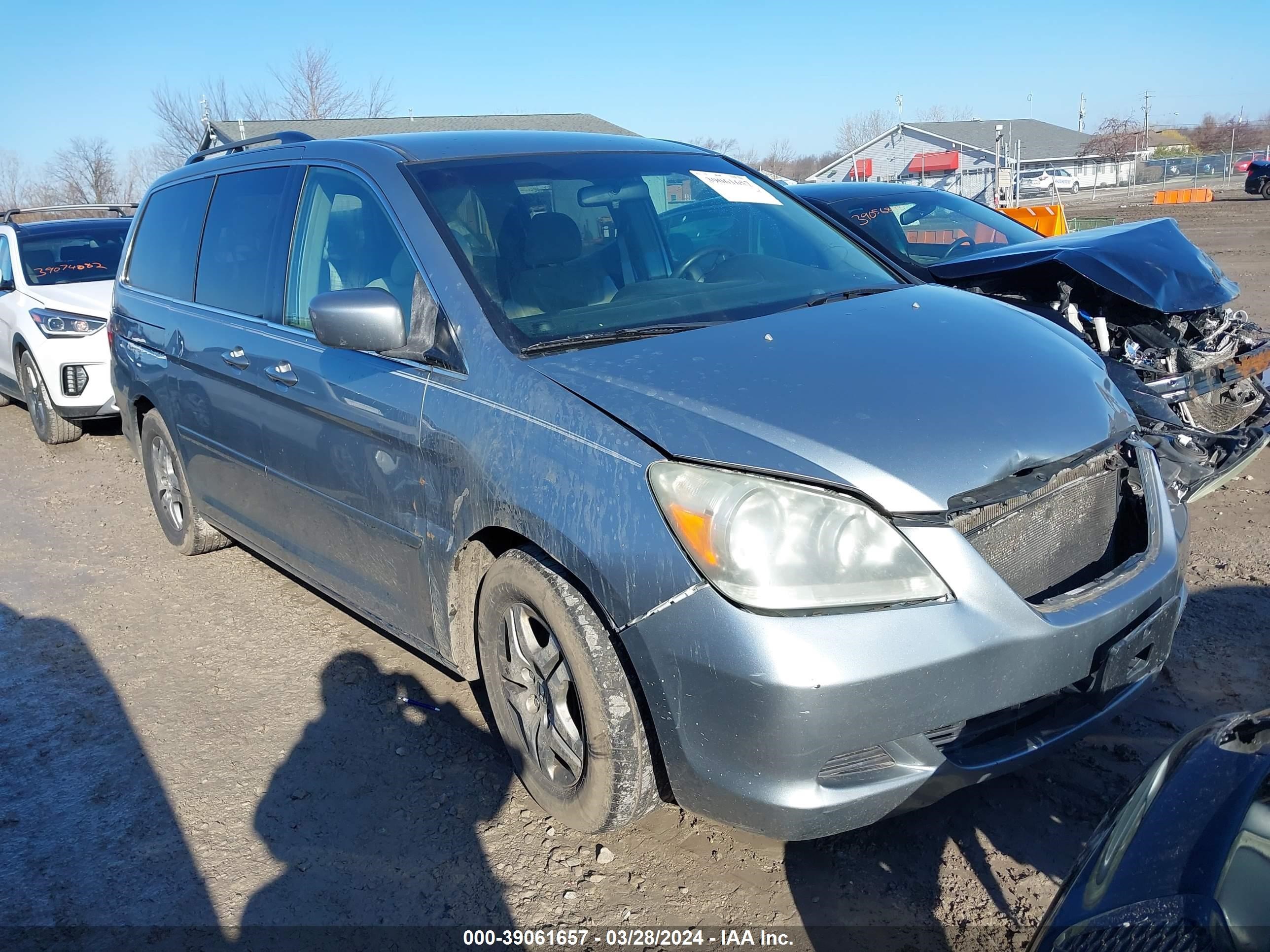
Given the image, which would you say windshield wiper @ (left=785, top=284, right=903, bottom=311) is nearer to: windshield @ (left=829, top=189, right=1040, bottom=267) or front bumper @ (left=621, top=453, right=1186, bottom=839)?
front bumper @ (left=621, top=453, right=1186, bottom=839)

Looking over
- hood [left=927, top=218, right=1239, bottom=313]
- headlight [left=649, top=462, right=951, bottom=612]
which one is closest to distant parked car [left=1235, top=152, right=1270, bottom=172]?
hood [left=927, top=218, right=1239, bottom=313]

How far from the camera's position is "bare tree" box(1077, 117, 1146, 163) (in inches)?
2296

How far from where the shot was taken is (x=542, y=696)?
2.83 meters

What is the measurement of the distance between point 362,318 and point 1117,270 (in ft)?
13.2

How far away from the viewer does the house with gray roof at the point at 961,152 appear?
57438 millimetres

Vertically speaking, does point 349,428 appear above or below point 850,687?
above

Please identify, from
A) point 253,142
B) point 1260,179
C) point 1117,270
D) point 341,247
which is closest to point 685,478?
point 341,247

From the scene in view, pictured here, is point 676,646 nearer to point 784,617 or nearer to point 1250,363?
point 784,617

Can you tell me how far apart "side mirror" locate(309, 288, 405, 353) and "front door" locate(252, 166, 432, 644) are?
0.14 m

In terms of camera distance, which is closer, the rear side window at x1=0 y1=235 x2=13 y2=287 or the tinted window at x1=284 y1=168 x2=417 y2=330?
the tinted window at x1=284 y1=168 x2=417 y2=330

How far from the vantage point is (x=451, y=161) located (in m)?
3.40

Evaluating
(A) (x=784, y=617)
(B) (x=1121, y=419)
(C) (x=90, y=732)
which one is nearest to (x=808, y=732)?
(A) (x=784, y=617)

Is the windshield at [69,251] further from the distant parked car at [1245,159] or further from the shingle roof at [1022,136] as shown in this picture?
the shingle roof at [1022,136]

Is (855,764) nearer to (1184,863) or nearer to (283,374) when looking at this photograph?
(1184,863)
